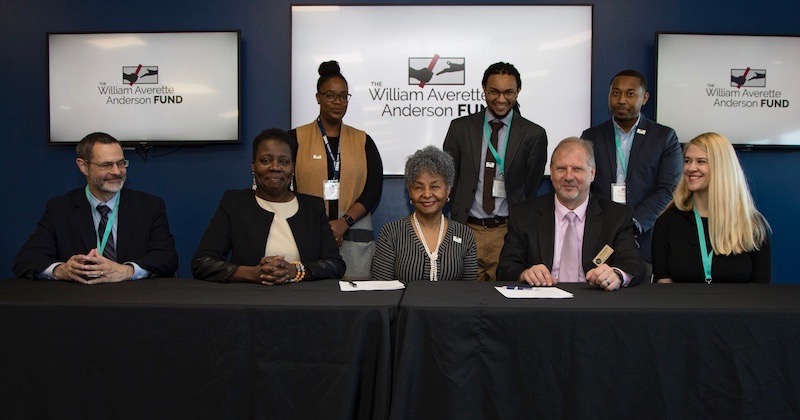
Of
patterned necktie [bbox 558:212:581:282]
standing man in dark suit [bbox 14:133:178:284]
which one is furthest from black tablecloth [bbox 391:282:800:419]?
standing man in dark suit [bbox 14:133:178:284]

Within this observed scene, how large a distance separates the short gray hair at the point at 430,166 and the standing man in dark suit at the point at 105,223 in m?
1.13

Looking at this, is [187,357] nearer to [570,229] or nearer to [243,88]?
[570,229]

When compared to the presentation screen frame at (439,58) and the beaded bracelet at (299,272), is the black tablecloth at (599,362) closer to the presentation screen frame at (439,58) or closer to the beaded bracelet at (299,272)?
the beaded bracelet at (299,272)

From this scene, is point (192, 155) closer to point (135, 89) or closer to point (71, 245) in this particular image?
point (135, 89)

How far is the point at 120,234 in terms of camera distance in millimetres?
2830

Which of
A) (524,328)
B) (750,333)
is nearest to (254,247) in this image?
(524,328)

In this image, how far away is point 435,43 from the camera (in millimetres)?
4504

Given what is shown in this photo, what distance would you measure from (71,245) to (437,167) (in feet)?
5.31

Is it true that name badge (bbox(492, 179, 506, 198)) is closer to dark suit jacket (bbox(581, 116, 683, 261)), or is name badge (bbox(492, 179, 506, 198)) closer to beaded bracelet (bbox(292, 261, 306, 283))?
dark suit jacket (bbox(581, 116, 683, 261))

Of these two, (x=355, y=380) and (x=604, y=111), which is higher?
(x=604, y=111)

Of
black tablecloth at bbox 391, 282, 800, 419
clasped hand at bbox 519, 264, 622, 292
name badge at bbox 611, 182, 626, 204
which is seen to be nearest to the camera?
black tablecloth at bbox 391, 282, 800, 419

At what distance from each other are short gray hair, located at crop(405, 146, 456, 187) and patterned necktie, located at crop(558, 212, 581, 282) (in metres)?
0.58

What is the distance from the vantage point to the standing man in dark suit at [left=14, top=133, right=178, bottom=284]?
2.74 m

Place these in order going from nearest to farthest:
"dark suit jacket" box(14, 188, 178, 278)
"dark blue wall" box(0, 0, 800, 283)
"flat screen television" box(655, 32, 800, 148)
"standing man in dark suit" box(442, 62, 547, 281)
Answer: "dark suit jacket" box(14, 188, 178, 278)
"standing man in dark suit" box(442, 62, 547, 281)
"flat screen television" box(655, 32, 800, 148)
"dark blue wall" box(0, 0, 800, 283)
